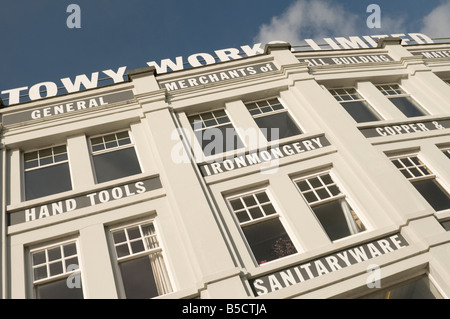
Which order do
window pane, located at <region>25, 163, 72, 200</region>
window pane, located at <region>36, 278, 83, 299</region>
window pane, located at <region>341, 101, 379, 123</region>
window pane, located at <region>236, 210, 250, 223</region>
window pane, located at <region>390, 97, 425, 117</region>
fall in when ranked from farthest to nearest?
window pane, located at <region>390, 97, 425, 117</region> → window pane, located at <region>341, 101, 379, 123</region> → window pane, located at <region>25, 163, 72, 200</region> → window pane, located at <region>236, 210, 250, 223</region> → window pane, located at <region>36, 278, 83, 299</region>

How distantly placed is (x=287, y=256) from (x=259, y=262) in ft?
2.27

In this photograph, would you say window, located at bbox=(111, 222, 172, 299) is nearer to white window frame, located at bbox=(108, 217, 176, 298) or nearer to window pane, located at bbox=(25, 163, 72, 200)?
white window frame, located at bbox=(108, 217, 176, 298)

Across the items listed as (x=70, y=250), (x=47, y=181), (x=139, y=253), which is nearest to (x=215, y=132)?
(x=139, y=253)

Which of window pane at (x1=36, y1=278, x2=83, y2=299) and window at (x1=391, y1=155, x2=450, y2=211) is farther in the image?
window at (x1=391, y1=155, x2=450, y2=211)

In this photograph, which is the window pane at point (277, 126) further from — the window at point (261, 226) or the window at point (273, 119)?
the window at point (261, 226)

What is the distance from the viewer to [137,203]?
1101 centimetres

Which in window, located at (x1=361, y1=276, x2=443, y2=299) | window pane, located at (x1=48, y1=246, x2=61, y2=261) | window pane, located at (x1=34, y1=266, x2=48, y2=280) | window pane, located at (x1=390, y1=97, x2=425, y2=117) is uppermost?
window pane, located at (x1=390, y1=97, x2=425, y2=117)

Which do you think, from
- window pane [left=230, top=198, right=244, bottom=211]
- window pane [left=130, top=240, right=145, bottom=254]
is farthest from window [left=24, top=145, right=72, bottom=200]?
window pane [left=230, top=198, right=244, bottom=211]

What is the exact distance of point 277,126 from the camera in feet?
45.2

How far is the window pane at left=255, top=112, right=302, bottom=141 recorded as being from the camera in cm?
1344

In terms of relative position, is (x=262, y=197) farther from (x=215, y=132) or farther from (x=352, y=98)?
(x=352, y=98)

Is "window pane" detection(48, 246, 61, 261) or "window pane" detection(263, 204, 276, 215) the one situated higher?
"window pane" detection(48, 246, 61, 261)

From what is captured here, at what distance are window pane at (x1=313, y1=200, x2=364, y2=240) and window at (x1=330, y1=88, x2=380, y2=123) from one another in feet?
14.0
